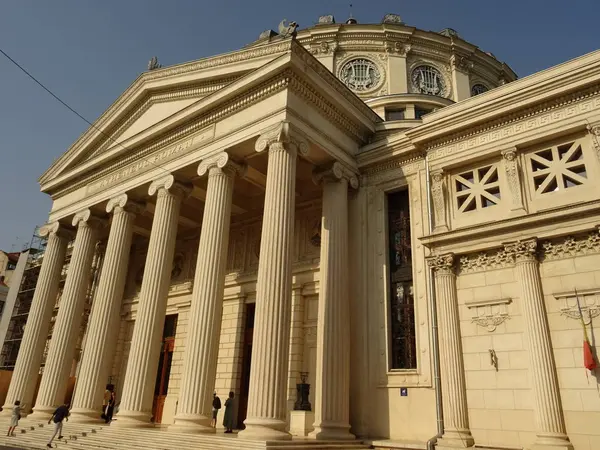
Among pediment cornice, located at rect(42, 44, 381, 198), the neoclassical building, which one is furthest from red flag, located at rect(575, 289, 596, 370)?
pediment cornice, located at rect(42, 44, 381, 198)

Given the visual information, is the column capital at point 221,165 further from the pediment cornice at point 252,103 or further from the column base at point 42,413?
the column base at point 42,413

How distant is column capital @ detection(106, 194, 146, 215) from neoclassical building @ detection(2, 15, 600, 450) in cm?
8

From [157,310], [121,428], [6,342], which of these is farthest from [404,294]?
[6,342]

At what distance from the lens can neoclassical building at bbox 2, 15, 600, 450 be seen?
1158 centimetres

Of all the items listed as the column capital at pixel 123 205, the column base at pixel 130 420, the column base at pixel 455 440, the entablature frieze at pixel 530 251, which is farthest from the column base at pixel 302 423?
the column capital at pixel 123 205

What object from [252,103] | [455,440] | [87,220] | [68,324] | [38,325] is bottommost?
[455,440]

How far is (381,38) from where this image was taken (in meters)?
25.4

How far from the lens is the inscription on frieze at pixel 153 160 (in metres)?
16.1

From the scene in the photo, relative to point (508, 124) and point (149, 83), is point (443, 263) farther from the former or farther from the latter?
point (149, 83)

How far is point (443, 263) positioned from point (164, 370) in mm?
12712

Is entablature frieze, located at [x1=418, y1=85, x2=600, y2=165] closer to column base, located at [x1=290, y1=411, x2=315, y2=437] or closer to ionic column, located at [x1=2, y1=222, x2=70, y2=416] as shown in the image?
column base, located at [x1=290, y1=411, x2=315, y2=437]

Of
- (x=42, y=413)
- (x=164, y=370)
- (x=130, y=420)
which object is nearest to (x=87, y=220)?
(x=164, y=370)

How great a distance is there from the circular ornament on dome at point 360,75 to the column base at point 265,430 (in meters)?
18.0

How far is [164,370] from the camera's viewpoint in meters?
20.1
